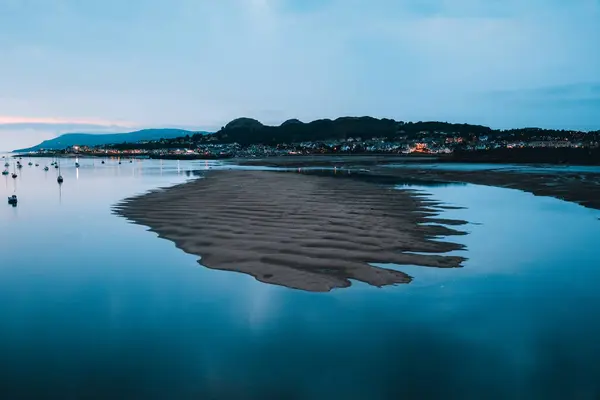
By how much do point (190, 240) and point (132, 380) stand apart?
10.4 metres

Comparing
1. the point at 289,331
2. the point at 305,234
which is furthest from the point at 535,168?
the point at 289,331

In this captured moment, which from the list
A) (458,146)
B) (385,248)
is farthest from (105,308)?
(458,146)

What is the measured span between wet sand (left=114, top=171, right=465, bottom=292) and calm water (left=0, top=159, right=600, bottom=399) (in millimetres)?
875

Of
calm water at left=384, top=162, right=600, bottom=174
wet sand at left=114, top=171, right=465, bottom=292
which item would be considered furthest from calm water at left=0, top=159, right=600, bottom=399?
calm water at left=384, top=162, right=600, bottom=174

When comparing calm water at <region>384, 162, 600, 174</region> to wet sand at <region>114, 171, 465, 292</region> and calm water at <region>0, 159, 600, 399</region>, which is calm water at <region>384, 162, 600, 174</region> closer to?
wet sand at <region>114, 171, 465, 292</region>

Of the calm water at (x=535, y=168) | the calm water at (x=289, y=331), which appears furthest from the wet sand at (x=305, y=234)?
the calm water at (x=535, y=168)

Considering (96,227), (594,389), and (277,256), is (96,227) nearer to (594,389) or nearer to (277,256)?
(277,256)

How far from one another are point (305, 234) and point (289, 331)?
8.51m

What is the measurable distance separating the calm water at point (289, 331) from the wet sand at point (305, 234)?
0.88 meters

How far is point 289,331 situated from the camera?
9352mm

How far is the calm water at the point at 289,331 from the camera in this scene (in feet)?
23.8

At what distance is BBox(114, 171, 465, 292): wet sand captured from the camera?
13183 mm

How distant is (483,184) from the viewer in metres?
46.1

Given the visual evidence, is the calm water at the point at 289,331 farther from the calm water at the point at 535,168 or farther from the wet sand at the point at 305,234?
the calm water at the point at 535,168
